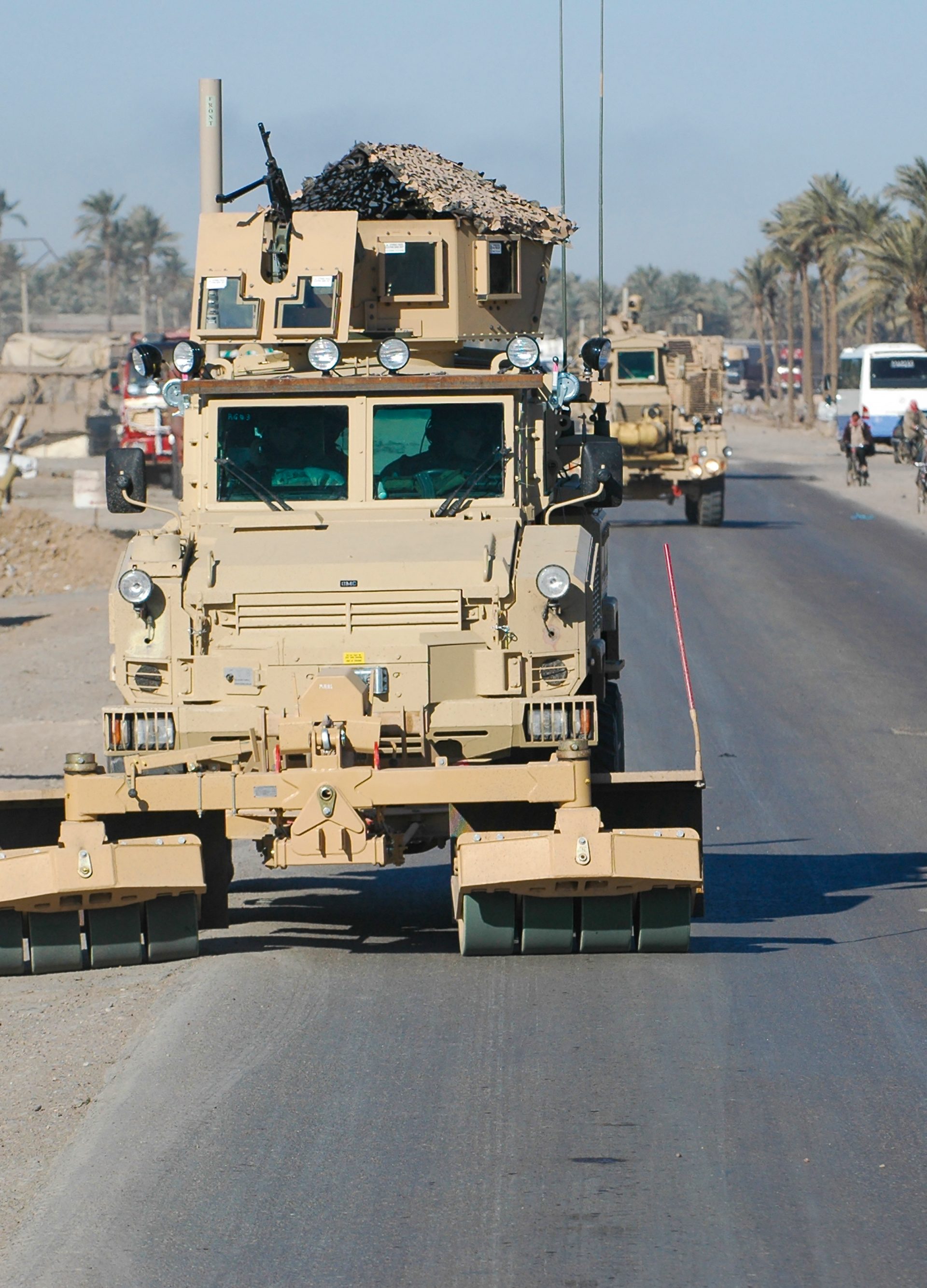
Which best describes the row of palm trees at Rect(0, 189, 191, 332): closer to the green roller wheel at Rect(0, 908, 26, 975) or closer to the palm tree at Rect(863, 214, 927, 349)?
the palm tree at Rect(863, 214, 927, 349)

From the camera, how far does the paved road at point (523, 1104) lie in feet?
18.1

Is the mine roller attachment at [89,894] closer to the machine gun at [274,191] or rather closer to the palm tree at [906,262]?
the machine gun at [274,191]

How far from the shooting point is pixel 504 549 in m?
9.65

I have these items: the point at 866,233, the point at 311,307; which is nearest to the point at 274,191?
the point at 311,307

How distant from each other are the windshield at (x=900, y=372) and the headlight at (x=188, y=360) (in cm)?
4808

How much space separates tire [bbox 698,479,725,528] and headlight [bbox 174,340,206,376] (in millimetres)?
25194

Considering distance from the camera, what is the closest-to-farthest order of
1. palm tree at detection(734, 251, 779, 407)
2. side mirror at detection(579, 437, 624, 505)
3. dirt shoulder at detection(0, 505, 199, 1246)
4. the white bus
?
dirt shoulder at detection(0, 505, 199, 1246), side mirror at detection(579, 437, 624, 505), the white bus, palm tree at detection(734, 251, 779, 407)

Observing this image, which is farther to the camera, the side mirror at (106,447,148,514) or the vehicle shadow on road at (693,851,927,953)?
the side mirror at (106,447,148,514)

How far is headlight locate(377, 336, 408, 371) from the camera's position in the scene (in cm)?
1029

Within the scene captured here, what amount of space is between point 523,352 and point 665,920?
10.4ft

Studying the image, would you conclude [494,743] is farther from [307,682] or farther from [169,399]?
[169,399]

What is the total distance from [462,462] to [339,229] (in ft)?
6.15

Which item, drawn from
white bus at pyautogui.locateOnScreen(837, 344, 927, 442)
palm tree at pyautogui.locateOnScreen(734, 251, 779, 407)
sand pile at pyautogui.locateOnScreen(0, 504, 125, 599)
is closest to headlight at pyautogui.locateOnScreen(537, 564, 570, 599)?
sand pile at pyautogui.locateOnScreen(0, 504, 125, 599)

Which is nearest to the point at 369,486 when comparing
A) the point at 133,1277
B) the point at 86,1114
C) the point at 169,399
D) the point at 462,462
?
the point at 462,462
